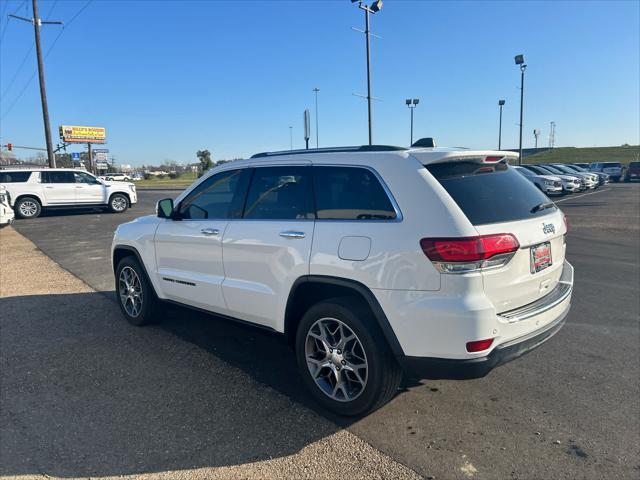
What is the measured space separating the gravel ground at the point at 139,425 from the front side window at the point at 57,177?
15330 millimetres

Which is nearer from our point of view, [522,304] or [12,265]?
[522,304]

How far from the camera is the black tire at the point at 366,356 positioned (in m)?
3.08

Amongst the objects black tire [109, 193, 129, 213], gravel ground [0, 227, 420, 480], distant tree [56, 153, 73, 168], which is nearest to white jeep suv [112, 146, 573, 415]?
gravel ground [0, 227, 420, 480]

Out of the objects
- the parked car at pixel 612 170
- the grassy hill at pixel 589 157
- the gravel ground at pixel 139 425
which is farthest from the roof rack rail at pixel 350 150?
the grassy hill at pixel 589 157

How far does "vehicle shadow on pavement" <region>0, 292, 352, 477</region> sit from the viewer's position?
294 centimetres

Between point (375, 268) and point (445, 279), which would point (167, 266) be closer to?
point (375, 268)

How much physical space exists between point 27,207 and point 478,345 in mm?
19286

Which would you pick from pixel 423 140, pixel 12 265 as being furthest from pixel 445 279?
pixel 12 265

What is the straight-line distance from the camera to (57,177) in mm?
18328

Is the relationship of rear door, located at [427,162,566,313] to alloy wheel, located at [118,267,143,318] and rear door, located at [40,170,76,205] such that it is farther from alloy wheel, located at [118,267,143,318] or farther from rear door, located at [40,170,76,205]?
rear door, located at [40,170,76,205]

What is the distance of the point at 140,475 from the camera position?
2750 mm

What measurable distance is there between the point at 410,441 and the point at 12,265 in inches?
341

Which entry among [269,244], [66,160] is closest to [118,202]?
[269,244]

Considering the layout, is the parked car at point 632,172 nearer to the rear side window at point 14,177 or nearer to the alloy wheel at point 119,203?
the alloy wheel at point 119,203
